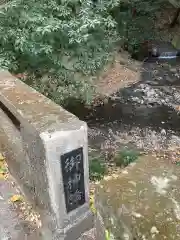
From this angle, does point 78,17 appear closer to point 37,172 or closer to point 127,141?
point 127,141

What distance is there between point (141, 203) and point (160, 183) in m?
0.16

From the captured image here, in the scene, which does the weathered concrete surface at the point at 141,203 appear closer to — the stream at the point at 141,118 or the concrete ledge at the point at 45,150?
the concrete ledge at the point at 45,150

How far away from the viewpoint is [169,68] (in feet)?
47.4

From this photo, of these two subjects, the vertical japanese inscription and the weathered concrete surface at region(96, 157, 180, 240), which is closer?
the weathered concrete surface at region(96, 157, 180, 240)

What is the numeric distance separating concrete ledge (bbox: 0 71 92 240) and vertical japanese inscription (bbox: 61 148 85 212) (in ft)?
0.05

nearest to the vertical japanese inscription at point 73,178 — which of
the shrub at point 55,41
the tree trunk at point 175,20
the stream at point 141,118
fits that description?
the shrub at point 55,41

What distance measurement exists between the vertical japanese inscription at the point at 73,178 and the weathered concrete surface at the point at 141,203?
160 cm

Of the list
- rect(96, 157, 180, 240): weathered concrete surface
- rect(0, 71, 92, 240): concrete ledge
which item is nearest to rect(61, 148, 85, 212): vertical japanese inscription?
rect(0, 71, 92, 240): concrete ledge

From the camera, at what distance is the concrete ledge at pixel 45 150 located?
9.61 ft

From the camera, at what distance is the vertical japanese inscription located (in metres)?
3.03

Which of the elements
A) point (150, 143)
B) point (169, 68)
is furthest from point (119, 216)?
point (169, 68)

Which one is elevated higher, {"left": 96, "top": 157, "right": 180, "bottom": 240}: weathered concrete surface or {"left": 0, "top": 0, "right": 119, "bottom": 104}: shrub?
{"left": 96, "top": 157, "right": 180, "bottom": 240}: weathered concrete surface

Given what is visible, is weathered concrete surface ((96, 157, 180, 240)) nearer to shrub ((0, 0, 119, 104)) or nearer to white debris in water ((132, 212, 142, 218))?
white debris in water ((132, 212, 142, 218))

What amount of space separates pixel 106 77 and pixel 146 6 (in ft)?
17.5
